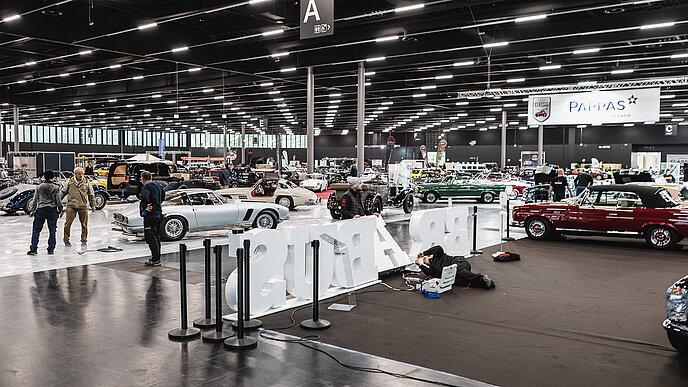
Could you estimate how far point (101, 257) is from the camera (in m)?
10.8

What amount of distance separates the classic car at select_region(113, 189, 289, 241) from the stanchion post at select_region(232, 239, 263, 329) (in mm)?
6946

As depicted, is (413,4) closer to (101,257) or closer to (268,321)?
(101,257)

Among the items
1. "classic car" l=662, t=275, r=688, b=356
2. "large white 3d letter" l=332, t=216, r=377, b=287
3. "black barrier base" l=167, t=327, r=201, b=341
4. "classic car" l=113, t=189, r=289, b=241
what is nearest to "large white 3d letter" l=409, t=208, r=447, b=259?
"large white 3d letter" l=332, t=216, r=377, b=287

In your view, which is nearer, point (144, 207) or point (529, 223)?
point (144, 207)

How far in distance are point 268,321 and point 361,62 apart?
18.4 metres

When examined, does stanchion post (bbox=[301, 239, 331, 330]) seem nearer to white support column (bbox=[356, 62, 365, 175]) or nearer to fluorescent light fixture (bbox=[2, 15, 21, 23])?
fluorescent light fixture (bbox=[2, 15, 21, 23])

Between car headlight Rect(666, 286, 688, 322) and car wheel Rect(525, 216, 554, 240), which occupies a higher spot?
car headlight Rect(666, 286, 688, 322)

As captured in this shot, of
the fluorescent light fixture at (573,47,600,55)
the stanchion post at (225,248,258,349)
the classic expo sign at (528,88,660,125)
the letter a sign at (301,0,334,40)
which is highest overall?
the fluorescent light fixture at (573,47,600,55)

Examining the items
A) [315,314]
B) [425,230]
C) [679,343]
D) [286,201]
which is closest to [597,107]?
[286,201]

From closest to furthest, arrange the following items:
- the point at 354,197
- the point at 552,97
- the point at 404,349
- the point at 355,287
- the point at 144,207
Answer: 1. the point at 404,349
2. the point at 355,287
3. the point at 144,207
4. the point at 354,197
5. the point at 552,97

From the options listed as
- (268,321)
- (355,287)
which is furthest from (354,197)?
(268,321)

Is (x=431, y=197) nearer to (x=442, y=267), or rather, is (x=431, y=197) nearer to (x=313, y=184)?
(x=313, y=184)

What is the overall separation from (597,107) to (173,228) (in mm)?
15996

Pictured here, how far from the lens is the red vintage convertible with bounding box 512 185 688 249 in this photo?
12125 mm
